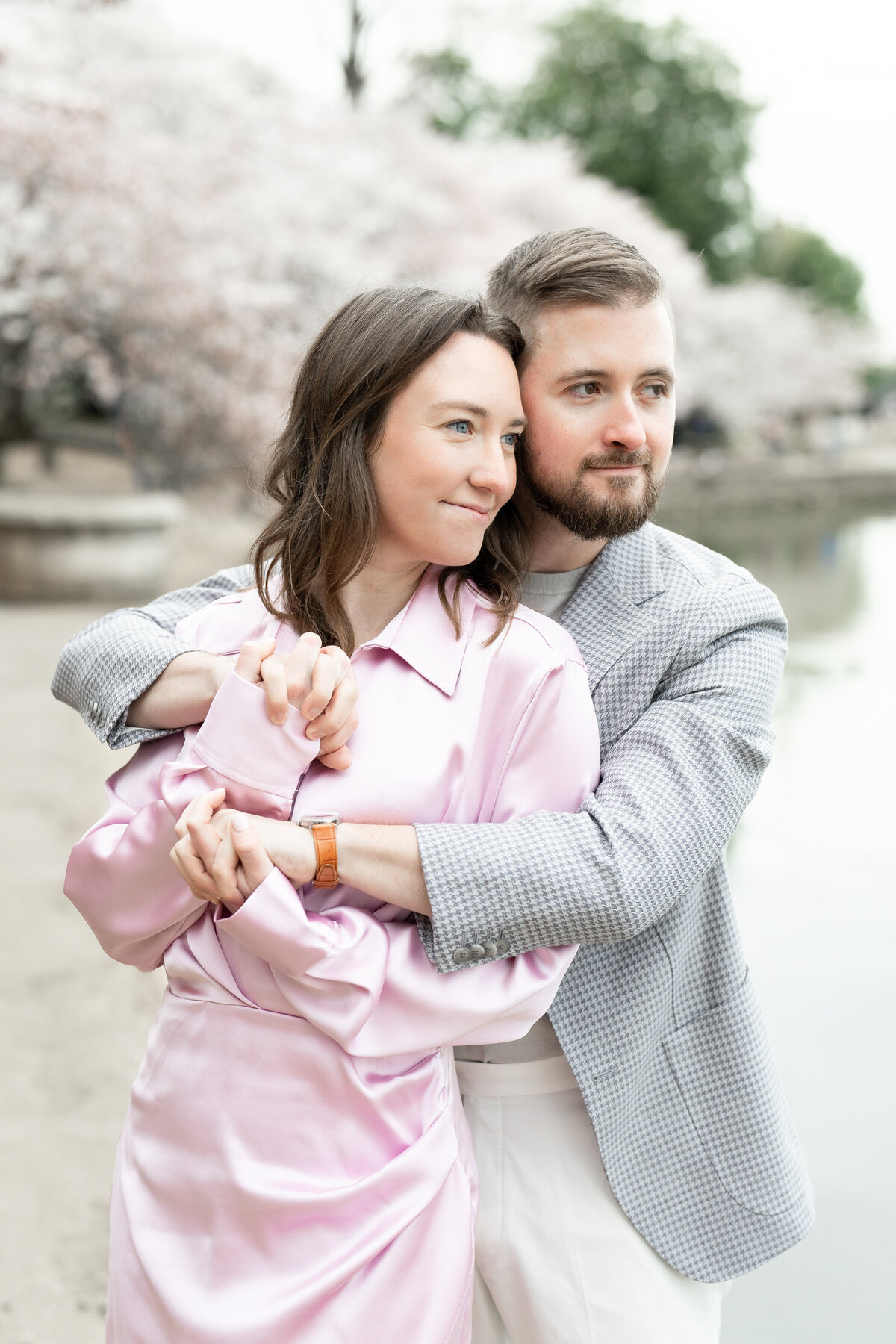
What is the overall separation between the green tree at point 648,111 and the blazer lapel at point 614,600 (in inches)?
1086

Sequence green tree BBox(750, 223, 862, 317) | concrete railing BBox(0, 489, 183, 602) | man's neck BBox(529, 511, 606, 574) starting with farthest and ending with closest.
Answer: green tree BBox(750, 223, 862, 317) < concrete railing BBox(0, 489, 183, 602) < man's neck BBox(529, 511, 606, 574)

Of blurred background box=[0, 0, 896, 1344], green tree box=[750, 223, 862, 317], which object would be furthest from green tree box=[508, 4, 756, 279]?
green tree box=[750, 223, 862, 317]

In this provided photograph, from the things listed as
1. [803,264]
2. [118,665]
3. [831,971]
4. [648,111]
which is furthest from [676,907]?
[803,264]

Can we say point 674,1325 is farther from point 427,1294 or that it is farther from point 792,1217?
point 427,1294

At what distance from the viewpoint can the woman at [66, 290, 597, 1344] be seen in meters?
1.24

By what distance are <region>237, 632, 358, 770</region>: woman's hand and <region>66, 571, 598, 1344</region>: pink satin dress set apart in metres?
0.02

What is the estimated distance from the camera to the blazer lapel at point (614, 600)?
4.91ft

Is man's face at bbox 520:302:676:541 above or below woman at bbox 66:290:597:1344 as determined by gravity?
above

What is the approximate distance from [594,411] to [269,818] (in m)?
0.62

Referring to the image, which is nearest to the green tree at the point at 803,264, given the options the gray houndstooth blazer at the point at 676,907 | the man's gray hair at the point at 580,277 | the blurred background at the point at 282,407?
the blurred background at the point at 282,407

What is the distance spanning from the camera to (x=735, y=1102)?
151cm

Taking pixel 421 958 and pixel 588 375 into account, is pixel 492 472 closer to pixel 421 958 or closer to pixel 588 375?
pixel 588 375

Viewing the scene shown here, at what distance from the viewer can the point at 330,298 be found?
1.64 m

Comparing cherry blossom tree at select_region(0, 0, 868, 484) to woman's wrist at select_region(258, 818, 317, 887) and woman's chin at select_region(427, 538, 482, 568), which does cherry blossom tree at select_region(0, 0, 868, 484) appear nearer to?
woman's chin at select_region(427, 538, 482, 568)
